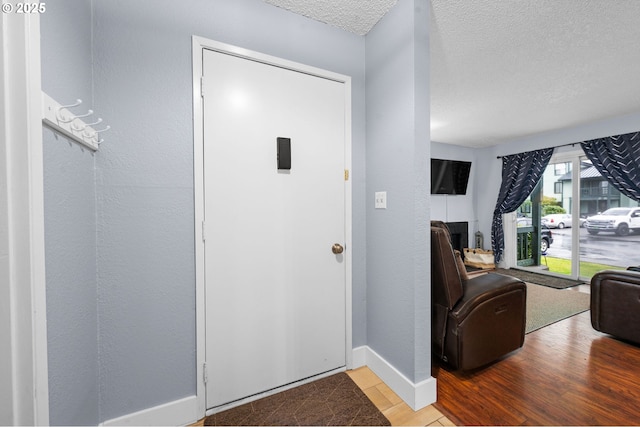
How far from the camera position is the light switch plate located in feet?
5.51

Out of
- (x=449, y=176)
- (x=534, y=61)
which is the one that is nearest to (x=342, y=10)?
(x=534, y=61)

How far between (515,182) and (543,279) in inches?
68.5

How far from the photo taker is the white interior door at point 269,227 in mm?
1449

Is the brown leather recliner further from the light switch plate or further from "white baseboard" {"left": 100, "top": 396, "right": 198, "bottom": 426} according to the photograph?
"white baseboard" {"left": 100, "top": 396, "right": 198, "bottom": 426}

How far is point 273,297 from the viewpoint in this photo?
5.26 feet

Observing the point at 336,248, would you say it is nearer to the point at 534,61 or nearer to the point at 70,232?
the point at 70,232

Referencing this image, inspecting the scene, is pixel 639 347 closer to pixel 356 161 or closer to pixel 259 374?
pixel 356 161

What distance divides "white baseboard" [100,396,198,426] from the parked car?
576cm

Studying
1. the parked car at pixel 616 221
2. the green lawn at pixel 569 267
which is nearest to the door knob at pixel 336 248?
the parked car at pixel 616 221

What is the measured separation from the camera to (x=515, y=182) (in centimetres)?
463

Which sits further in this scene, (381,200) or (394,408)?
(381,200)

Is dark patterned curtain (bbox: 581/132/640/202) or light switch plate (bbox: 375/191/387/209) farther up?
dark patterned curtain (bbox: 581/132/640/202)

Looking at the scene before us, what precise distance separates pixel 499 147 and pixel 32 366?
6.39 metres

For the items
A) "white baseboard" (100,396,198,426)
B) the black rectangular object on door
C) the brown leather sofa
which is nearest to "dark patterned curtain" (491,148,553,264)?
the brown leather sofa
